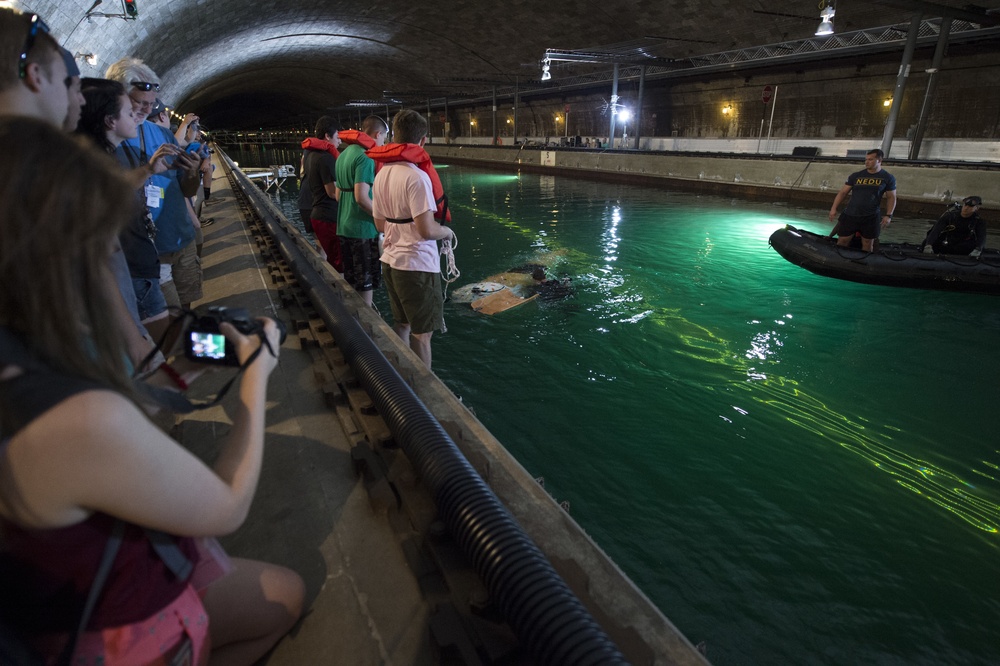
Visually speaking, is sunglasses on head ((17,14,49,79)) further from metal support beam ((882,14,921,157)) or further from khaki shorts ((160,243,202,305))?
metal support beam ((882,14,921,157))

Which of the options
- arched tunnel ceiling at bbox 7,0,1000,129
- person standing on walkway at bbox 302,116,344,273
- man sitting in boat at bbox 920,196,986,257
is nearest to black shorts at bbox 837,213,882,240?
man sitting in boat at bbox 920,196,986,257

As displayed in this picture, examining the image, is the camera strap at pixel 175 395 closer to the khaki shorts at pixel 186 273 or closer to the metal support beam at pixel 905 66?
the khaki shorts at pixel 186 273

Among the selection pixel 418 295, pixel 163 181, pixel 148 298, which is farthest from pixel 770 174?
pixel 148 298

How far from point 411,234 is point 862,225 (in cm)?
908

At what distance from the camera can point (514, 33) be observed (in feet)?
90.5

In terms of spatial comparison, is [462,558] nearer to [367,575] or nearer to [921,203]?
[367,575]

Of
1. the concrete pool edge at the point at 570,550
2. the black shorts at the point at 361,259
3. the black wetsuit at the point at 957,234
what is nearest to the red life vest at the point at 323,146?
the black shorts at the point at 361,259

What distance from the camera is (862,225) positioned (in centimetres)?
917

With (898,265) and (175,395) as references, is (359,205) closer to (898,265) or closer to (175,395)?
(175,395)

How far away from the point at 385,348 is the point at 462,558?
2.31 metres

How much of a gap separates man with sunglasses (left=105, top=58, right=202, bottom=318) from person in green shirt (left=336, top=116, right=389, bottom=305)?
1463mm

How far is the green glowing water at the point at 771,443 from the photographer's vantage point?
2932 mm

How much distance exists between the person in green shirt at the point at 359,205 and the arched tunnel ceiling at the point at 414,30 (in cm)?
690

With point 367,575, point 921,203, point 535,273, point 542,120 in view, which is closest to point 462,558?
point 367,575
